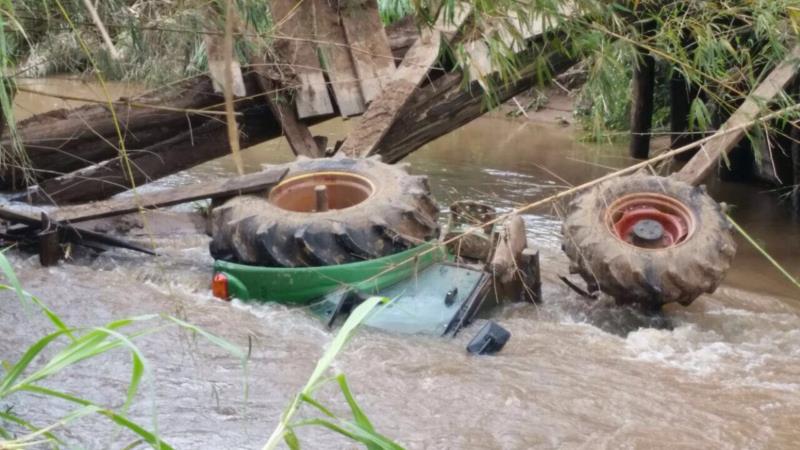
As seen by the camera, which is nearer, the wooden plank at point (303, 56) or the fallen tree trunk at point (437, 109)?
the wooden plank at point (303, 56)

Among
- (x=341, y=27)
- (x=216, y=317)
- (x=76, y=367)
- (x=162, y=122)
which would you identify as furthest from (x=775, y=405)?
(x=162, y=122)

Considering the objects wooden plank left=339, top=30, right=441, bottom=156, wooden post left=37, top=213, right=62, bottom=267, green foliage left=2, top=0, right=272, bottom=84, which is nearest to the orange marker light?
green foliage left=2, top=0, right=272, bottom=84

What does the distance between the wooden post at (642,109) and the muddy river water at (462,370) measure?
3.91 meters

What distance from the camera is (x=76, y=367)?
4.94 metres

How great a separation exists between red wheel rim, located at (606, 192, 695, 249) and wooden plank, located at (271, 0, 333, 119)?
6.70ft

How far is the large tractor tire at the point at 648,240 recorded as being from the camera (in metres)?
5.72

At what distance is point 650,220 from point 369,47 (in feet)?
7.81

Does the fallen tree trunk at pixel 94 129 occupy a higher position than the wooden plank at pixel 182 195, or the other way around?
the fallen tree trunk at pixel 94 129

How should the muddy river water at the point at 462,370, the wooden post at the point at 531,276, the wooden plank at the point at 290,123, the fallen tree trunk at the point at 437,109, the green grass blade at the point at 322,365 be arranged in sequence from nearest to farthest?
the green grass blade at the point at 322,365
the muddy river water at the point at 462,370
the wooden post at the point at 531,276
the wooden plank at the point at 290,123
the fallen tree trunk at the point at 437,109

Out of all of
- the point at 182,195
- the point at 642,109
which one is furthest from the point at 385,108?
the point at 642,109

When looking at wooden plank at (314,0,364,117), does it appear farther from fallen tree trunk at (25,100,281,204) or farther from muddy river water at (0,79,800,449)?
muddy river water at (0,79,800,449)

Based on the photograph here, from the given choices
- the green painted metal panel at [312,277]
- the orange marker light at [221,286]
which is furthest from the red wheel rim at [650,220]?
the orange marker light at [221,286]

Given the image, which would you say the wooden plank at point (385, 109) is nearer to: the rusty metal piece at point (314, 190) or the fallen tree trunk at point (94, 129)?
the rusty metal piece at point (314, 190)

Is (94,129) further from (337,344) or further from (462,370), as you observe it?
(337,344)
